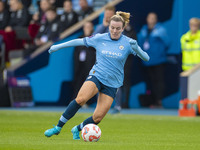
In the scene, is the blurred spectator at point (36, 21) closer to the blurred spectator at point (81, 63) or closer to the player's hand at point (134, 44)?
the blurred spectator at point (81, 63)

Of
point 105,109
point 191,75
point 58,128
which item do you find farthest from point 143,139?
point 191,75

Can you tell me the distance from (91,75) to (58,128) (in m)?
1.00

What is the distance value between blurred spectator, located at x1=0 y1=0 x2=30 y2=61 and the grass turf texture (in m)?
5.47

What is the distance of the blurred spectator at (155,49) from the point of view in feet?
59.2

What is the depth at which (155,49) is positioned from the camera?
1825cm

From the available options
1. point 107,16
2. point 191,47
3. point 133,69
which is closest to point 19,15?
point 133,69

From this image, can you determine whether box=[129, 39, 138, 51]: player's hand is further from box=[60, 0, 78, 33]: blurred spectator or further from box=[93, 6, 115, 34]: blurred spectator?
box=[60, 0, 78, 33]: blurred spectator

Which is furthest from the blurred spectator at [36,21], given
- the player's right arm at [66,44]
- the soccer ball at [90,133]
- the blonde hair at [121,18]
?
the soccer ball at [90,133]

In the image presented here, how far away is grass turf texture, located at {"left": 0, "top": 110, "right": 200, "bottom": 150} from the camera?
8.39 metres

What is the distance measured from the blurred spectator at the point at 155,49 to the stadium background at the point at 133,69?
24.0 inches

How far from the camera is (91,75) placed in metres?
9.41

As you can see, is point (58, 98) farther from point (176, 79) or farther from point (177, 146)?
point (177, 146)

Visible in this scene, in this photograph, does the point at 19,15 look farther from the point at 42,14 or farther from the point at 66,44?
the point at 66,44

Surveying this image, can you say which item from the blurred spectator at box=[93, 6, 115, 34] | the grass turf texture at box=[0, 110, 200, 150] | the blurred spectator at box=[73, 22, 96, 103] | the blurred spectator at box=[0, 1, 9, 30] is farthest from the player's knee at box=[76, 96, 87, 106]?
the blurred spectator at box=[0, 1, 9, 30]
